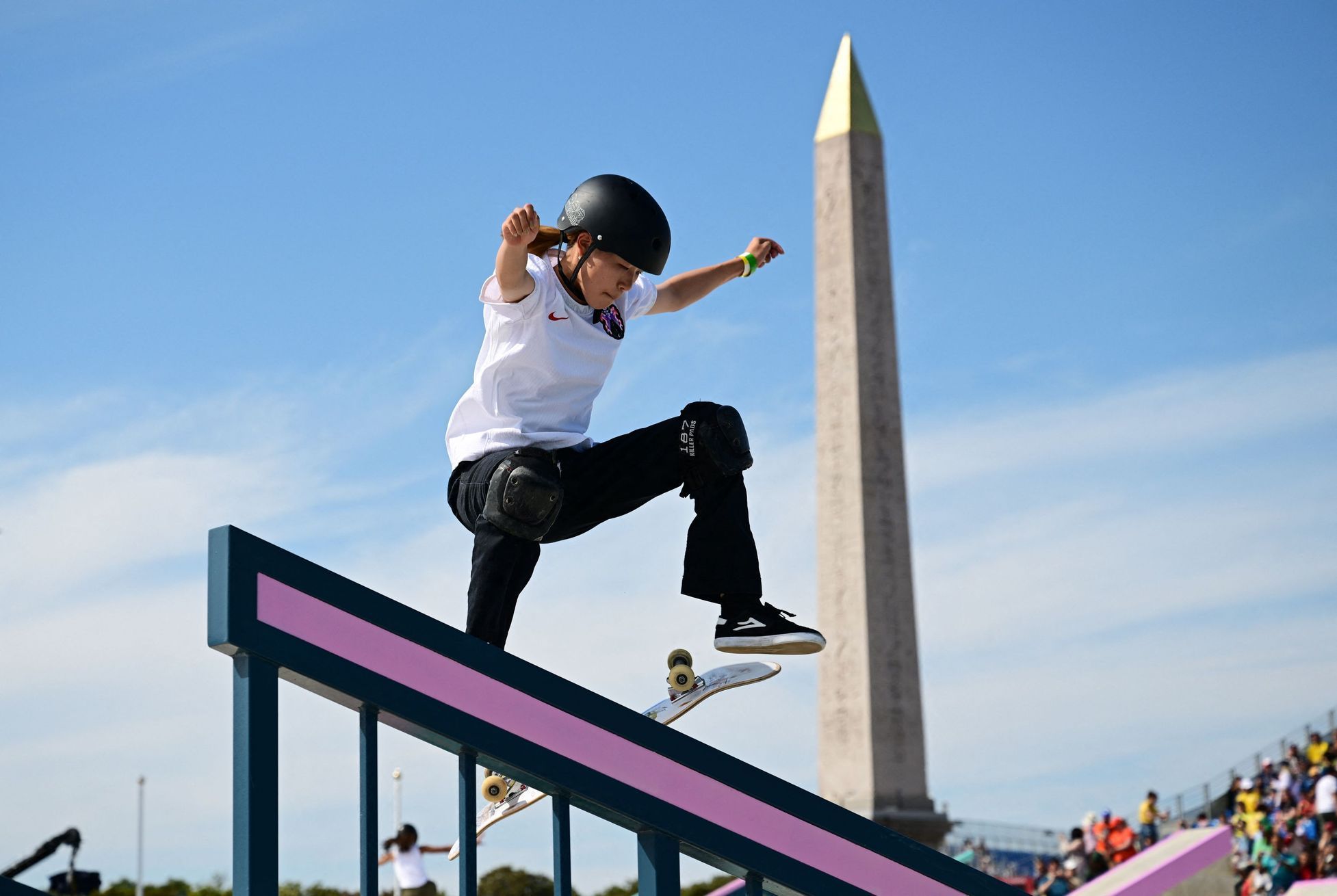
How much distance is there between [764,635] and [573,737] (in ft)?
4.10

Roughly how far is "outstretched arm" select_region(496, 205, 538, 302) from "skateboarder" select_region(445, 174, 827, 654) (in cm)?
1

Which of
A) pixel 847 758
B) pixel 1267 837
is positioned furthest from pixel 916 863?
pixel 1267 837

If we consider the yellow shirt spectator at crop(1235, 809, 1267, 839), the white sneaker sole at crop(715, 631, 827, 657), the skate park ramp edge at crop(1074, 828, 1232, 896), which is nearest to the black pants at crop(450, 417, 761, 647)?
the white sneaker sole at crop(715, 631, 827, 657)

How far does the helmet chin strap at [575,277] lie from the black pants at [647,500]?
420mm

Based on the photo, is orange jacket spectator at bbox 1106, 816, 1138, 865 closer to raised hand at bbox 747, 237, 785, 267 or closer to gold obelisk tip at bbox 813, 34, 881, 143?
gold obelisk tip at bbox 813, 34, 881, 143

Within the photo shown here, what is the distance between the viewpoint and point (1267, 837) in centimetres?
2025

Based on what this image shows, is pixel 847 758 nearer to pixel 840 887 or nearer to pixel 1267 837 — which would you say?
pixel 1267 837

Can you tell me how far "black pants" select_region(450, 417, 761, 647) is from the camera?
14.6 feet

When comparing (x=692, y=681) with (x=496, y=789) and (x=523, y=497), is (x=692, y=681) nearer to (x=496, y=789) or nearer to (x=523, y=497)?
(x=496, y=789)

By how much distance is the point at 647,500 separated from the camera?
14.9 feet

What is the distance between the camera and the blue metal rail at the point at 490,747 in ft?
9.41

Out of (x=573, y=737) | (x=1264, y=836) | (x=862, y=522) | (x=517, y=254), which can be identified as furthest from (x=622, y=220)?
(x=1264, y=836)

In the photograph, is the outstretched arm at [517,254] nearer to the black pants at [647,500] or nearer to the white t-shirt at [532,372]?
the white t-shirt at [532,372]

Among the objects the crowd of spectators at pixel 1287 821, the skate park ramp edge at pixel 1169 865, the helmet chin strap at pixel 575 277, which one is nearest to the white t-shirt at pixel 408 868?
the skate park ramp edge at pixel 1169 865
